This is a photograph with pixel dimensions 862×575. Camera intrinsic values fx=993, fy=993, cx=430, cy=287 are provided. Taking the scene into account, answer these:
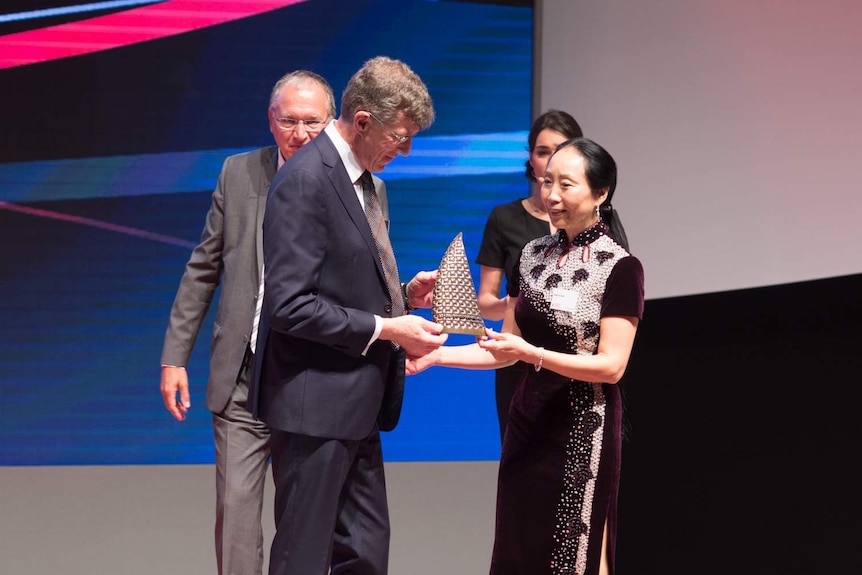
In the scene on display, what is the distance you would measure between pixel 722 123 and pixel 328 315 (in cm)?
337

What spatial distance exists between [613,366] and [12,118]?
3.72 metres

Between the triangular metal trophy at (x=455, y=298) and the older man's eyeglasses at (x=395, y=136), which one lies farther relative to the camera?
the triangular metal trophy at (x=455, y=298)

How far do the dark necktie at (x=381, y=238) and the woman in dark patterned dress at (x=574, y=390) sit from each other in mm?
260

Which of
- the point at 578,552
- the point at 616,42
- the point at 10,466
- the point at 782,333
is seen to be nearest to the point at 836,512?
the point at 782,333

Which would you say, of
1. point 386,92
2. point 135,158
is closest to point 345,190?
point 386,92

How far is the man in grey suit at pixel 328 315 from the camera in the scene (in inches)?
90.3

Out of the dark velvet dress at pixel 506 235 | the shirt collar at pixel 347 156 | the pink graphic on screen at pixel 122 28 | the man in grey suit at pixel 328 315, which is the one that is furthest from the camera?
the pink graphic on screen at pixel 122 28

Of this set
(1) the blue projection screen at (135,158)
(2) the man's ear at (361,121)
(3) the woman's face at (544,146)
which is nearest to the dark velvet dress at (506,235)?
(3) the woman's face at (544,146)

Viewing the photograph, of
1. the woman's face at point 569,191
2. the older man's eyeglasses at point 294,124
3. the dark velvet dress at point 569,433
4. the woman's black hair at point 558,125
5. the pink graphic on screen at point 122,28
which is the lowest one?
the dark velvet dress at point 569,433

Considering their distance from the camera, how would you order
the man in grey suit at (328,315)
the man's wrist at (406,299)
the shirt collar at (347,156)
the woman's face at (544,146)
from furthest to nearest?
the woman's face at (544,146) < the man's wrist at (406,299) < the shirt collar at (347,156) < the man in grey suit at (328,315)

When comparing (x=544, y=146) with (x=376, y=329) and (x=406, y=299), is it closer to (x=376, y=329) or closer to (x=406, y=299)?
(x=406, y=299)

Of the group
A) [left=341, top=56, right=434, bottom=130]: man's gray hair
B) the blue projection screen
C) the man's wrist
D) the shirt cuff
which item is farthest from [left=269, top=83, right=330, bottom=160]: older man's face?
the blue projection screen

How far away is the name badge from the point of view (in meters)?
2.64

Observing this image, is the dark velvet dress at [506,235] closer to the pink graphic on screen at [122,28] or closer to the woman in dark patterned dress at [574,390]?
the woman in dark patterned dress at [574,390]
